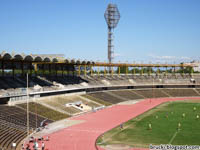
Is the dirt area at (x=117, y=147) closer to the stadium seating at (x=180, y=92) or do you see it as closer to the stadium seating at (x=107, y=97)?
the stadium seating at (x=107, y=97)

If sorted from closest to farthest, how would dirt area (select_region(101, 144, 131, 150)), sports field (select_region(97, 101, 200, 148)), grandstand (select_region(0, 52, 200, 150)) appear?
dirt area (select_region(101, 144, 131, 150)) < sports field (select_region(97, 101, 200, 148)) < grandstand (select_region(0, 52, 200, 150))

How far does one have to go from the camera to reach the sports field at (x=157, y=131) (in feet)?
132

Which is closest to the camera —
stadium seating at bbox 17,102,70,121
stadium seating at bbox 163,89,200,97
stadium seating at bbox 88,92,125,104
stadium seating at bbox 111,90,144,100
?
stadium seating at bbox 17,102,70,121

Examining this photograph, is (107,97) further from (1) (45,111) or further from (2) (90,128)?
(2) (90,128)

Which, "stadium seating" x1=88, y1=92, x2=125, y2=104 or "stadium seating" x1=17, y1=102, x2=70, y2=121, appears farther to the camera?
"stadium seating" x1=88, y1=92, x2=125, y2=104

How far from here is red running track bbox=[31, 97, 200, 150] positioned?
38.7 meters

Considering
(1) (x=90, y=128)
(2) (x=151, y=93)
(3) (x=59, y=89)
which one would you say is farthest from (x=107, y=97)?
(1) (x=90, y=128)

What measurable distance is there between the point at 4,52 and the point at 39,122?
548 inches

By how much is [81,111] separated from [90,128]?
16.9m

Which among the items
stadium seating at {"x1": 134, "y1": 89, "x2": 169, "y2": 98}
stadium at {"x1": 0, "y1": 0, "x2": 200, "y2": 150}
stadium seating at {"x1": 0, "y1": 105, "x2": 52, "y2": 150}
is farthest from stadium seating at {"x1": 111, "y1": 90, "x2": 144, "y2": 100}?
stadium seating at {"x1": 0, "y1": 105, "x2": 52, "y2": 150}

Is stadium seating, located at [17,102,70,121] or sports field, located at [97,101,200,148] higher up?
stadium seating, located at [17,102,70,121]

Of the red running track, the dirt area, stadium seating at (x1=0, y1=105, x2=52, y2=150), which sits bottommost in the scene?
the red running track

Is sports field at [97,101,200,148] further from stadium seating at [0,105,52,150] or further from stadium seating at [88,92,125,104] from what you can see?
stadium seating at [88,92,125,104]

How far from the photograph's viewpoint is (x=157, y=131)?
1847 inches
